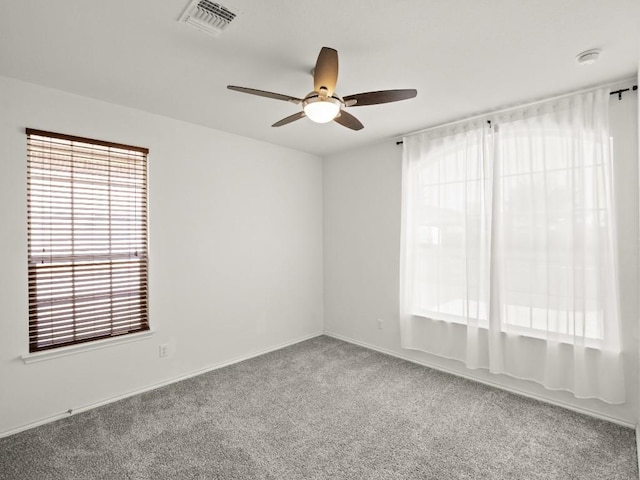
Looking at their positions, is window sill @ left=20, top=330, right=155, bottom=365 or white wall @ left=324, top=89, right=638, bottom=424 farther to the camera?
white wall @ left=324, top=89, right=638, bottom=424

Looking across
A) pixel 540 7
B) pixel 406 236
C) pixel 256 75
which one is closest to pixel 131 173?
pixel 256 75

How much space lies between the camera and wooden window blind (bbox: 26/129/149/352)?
2545mm

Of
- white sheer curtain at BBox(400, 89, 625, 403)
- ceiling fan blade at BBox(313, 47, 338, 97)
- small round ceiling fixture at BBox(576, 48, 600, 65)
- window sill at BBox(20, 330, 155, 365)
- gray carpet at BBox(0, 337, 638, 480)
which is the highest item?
small round ceiling fixture at BBox(576, 48, 600, 65)

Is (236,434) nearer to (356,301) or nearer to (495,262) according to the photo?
(356,301)

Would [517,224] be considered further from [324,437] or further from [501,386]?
[324,437]

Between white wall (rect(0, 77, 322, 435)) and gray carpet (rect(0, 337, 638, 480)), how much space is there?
30 cm

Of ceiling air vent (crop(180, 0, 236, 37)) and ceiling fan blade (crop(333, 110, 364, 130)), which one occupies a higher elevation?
ceiling air vent (crop(180, 0, 236, 37))

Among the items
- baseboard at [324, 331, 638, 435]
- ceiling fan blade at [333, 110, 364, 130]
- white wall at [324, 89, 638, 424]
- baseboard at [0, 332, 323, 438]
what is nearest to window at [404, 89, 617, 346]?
white wall at [324, 89, 638, 424]

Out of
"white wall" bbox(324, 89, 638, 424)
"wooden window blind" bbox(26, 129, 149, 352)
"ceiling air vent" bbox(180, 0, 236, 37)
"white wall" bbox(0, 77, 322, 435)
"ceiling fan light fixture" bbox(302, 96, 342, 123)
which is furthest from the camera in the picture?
"white wall" bbox(324, 89, 638, 424)

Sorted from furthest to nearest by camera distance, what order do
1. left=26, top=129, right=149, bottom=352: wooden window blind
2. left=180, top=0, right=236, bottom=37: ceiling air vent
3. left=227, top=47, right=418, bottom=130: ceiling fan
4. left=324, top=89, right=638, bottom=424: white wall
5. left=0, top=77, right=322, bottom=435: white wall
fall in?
left=324, top=89, right=638, bottom=424: white wall → left=26, top=129, right=149, bottom=352: wooden window blind → left=0, top=77, right=322, bottom=435: white wall → left=227, top=47, right=418, bottom=130: ceiling fan → left=180, top=0, right=236, bottom=37: ceiling air vent

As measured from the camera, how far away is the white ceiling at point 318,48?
66.2 inches

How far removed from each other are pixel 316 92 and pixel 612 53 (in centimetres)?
190

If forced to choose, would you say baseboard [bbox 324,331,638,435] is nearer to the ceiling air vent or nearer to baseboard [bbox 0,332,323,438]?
baseboard [bbox 0,332,323,438]

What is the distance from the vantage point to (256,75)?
236 centimetres
